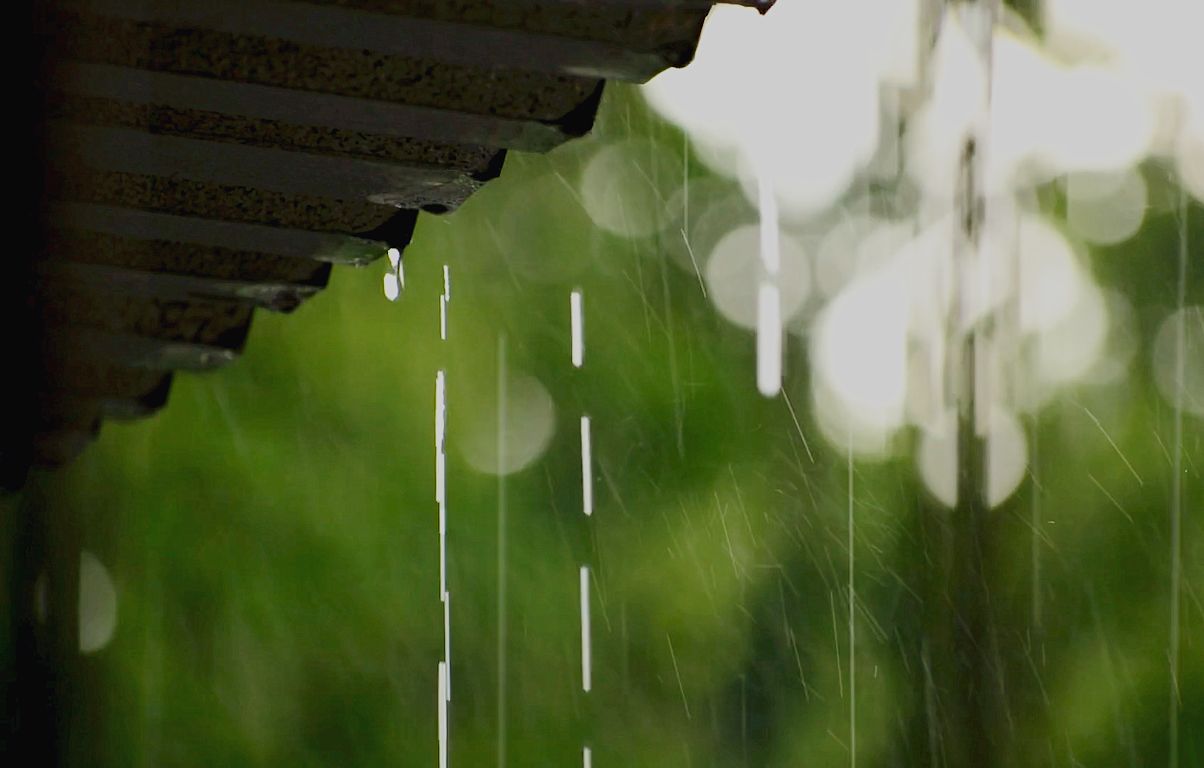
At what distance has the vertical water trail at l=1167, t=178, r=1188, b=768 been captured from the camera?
8898 mm

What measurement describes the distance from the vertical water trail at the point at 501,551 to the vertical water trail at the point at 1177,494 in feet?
16.9

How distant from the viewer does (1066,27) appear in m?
11.0

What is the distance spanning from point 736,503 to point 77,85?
407 inches

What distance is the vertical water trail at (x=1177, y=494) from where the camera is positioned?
350 inches

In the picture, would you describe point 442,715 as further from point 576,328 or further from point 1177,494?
point 1177,494

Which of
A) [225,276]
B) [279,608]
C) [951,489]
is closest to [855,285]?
[951,489]

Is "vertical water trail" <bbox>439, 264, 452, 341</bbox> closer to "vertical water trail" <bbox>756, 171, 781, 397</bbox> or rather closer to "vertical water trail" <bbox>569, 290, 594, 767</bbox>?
"vertical water trail" <bbox>569, 290, 594, 767</bbox>

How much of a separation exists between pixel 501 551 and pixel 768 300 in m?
3.79

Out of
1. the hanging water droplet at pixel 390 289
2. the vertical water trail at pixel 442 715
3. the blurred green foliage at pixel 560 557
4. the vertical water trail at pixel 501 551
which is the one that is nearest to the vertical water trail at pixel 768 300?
the blurred green foliage at pixel 560 557

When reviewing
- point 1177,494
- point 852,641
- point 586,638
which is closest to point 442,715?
point 586,638

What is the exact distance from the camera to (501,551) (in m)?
10.6

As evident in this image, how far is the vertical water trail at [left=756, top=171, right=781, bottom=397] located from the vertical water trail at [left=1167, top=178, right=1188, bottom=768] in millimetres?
3521

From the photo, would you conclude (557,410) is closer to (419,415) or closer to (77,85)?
(419,415)

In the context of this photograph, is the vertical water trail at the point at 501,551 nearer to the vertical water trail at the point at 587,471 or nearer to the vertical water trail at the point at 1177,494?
the vertical water trail at the point at 587,471
